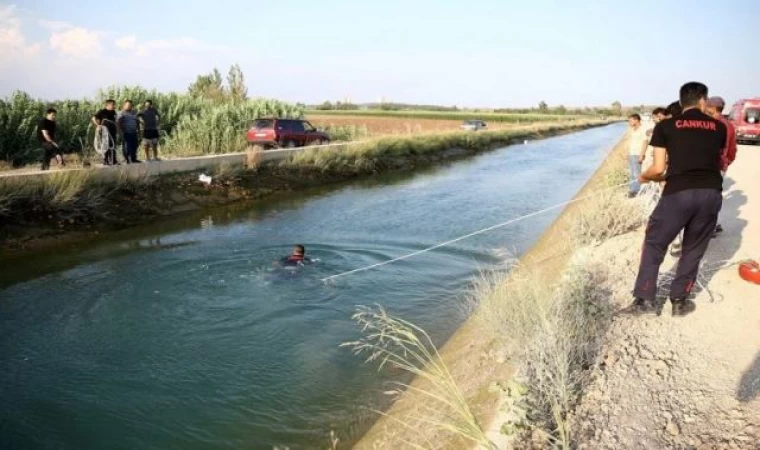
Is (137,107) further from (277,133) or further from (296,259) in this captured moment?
(296,259)

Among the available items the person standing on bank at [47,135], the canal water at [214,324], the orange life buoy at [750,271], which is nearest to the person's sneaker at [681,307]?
the orange life buoy at [750,271]

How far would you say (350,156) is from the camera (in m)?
23.7

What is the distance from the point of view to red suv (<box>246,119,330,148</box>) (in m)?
23.1

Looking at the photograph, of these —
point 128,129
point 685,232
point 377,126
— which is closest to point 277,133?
point 128,129

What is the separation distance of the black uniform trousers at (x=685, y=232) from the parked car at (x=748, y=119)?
26.1 metres

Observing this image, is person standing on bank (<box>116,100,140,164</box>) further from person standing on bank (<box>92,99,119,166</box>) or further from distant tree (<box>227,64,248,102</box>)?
distant tree (<box>227,64,248,102</box>)

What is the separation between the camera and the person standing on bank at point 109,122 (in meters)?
14.4

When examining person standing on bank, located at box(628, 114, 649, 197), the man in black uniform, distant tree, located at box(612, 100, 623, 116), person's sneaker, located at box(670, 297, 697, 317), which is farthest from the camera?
distant tree, located at box(612, 100, 623, 116)

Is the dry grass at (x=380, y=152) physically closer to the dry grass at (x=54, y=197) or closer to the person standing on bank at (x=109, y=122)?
the person standing on bank at (x=109, y=122)

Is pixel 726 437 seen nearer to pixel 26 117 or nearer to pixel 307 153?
pixel 307 153

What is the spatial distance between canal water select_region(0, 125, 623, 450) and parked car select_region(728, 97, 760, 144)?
18366 millimetres

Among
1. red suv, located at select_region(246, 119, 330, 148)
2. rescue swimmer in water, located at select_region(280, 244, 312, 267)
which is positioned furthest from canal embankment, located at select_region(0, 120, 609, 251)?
rescue swimmer in water, located at select_region(280, 244, 312, 267)

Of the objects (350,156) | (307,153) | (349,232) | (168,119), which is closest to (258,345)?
(349,232)

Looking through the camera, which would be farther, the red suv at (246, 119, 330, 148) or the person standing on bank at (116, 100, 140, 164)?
the red suv at (246, 119, 330, 148)
